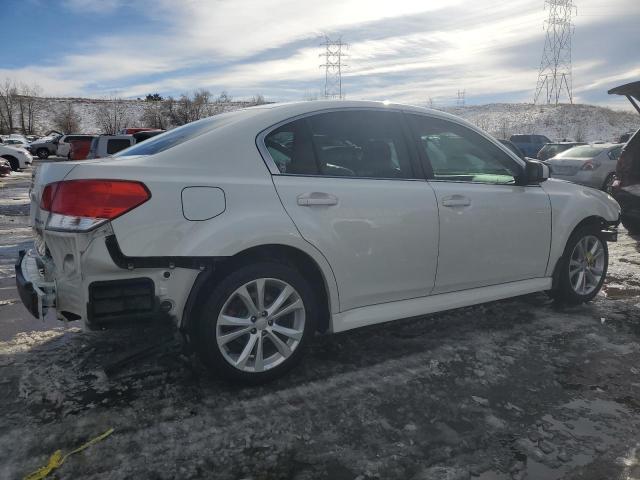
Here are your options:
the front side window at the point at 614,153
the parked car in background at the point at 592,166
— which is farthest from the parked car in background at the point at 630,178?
the front side window at the point at 614,153

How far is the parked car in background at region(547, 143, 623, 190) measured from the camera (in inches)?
533

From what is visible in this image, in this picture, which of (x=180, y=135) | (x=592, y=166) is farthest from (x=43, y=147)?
(x=180, y=135)

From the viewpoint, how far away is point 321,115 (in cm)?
343

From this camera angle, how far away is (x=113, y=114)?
82062 millimetres

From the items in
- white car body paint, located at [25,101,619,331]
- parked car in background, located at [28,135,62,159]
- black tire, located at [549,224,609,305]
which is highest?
parked car in background, located at [28,135,62,159]

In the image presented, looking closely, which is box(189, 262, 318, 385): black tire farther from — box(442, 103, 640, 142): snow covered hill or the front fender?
box(442, 103, 640, 142): snow covered hill

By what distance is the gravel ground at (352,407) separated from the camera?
7.90 ft

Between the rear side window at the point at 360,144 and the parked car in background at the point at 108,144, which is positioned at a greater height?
the parked car in background at the point at 108,144

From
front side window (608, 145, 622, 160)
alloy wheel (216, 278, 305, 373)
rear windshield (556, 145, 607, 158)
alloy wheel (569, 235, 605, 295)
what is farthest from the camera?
rear windshield (556, 145, 607, 158)

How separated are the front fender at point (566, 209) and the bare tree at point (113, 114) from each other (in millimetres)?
77478

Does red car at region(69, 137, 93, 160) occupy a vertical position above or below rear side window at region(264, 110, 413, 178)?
above

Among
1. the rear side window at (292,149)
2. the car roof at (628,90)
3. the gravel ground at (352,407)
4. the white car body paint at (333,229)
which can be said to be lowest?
the gravel ground at (352,407)

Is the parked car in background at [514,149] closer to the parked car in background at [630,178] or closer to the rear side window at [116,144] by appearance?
the parked car in background at [630,178]

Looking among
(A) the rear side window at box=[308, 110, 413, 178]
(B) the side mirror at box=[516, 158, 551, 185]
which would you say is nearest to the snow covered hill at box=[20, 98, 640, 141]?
(B) the side mirror at box=[516, 158, 551, 185]
